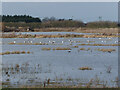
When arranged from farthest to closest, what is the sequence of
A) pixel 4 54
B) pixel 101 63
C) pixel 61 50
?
pixel 61 50 → pixel 4 54 → pixel 101 63

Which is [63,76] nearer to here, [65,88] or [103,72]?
[103,72]

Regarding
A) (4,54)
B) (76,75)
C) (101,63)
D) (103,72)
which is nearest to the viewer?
(76,75)

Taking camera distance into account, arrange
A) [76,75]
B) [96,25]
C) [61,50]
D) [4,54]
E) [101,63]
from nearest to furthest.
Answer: [76,75] < [101,63] < [4,54] < [61,50] < [96,25]

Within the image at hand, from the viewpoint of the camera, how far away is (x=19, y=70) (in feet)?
55.9

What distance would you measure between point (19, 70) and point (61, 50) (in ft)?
39.9

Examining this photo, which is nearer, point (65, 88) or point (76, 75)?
point (65, 88)

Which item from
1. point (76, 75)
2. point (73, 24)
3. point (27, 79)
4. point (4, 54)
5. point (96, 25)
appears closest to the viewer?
point (27, 79)

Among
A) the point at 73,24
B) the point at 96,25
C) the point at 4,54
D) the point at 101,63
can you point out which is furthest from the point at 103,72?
the point at 73,24

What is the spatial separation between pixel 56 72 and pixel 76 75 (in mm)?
1337

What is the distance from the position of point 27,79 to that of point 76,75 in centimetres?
251

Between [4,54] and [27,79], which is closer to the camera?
[27,79]

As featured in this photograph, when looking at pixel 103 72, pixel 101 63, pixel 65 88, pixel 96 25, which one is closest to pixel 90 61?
pixel 101 63

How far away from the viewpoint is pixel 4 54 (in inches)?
1012

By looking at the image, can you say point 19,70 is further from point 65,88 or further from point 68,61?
point 65,88
